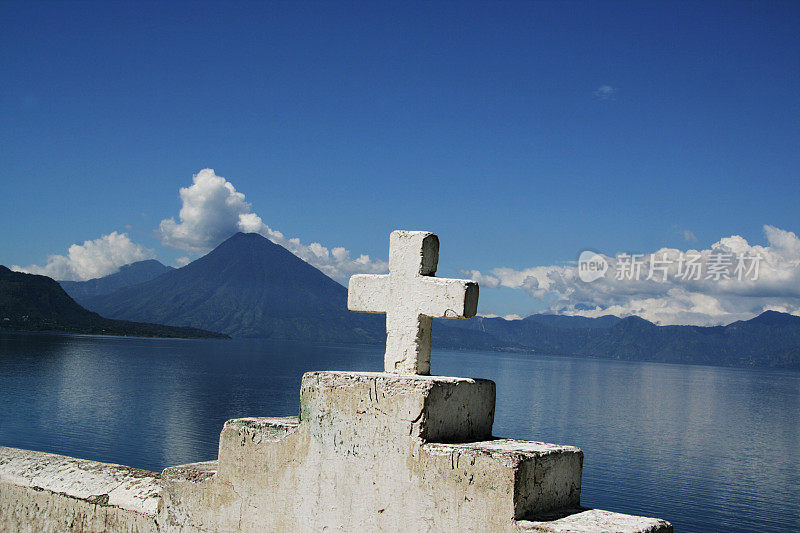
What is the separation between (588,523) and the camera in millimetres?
3705

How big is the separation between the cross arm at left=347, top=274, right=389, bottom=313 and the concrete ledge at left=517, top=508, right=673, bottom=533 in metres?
1.83

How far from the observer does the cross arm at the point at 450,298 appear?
4.46 meters

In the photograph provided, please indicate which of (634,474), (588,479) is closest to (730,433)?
(634,474)

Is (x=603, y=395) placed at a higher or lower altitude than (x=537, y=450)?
lower

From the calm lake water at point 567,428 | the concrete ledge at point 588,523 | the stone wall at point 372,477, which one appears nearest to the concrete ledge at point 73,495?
the stone wall at point 372,477

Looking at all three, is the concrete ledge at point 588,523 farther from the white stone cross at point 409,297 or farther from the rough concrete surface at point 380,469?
the white stone cross at point 409,297

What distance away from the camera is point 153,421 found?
54688 millimetres

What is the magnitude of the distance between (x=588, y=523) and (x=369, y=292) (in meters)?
2.17

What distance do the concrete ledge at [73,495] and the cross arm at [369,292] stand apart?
2.18m

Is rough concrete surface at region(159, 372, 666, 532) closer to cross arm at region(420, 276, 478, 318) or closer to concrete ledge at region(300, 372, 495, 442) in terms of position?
concrete ledge at region(300, 372, 495, 442)

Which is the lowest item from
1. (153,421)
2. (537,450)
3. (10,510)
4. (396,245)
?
(153,421)

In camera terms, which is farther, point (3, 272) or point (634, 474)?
point (3, 272)

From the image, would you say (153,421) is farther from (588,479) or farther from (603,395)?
(603,395)

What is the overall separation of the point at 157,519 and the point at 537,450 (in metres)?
2.98
